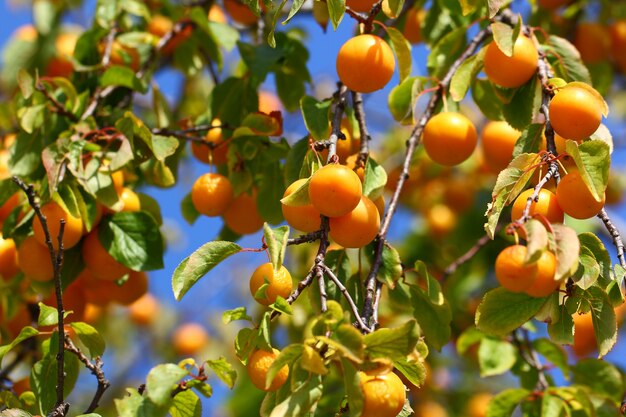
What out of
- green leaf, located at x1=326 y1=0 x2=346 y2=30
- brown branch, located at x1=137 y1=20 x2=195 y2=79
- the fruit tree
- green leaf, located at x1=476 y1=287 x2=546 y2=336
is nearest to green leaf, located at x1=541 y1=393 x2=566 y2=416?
the fruit tree

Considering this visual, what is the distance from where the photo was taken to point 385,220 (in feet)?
5.31

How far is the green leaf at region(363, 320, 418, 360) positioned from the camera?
1142mm

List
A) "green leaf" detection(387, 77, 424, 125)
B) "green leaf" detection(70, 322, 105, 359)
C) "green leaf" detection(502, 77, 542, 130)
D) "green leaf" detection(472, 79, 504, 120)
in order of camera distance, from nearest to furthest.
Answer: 1. "green leaf" detection(70, 322, 105, 359)
2. "green leaf" detection(502, 77, 542, 130)
3. "green leaf" detection(387, 77, 424, 125)
4. "green leaf" detection(472, 79, 504, 120)

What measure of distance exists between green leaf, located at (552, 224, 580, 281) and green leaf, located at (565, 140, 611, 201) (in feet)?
0.33

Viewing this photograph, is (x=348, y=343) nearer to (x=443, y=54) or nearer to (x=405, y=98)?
(x=405, y=98)

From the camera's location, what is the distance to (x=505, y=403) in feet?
5.58

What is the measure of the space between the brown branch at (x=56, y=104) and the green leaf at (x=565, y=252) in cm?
Result: 134

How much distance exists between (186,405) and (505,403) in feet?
2.37

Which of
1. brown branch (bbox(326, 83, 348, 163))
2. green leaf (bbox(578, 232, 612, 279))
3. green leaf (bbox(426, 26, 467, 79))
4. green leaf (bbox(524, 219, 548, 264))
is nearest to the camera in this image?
green leaf (bbox(524, 219, 548, 264))

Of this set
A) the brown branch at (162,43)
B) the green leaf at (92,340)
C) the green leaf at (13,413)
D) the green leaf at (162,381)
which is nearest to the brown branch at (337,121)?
the green leaf at (162,381)

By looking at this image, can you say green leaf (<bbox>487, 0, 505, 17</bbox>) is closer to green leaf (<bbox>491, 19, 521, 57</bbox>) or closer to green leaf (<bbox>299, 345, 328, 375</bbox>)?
green leaf (<bbox>491, 19, 521, 57</bbox>)

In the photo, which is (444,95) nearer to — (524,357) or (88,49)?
(524,357)

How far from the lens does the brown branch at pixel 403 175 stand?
137 cm

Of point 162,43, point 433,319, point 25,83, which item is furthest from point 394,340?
point 162,43
